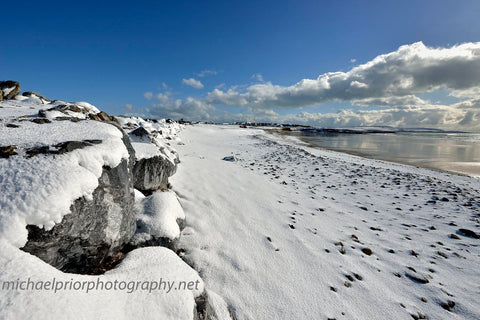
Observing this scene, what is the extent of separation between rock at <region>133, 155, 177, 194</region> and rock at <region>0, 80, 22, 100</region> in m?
15.6

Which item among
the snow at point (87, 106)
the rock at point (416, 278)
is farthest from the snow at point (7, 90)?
the rock at point (416, 278)

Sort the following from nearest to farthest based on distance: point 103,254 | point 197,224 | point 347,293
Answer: point 103,254 → point 347,293 → point 197,224

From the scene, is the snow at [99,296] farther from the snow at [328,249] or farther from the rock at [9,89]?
the rock at [9,89]

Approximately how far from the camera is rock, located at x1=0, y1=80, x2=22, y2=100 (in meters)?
14.0

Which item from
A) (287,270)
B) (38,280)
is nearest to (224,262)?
(287,270)

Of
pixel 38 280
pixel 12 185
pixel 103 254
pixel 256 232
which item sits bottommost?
pixel 256 232

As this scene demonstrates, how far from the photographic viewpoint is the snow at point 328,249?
361 centimetres

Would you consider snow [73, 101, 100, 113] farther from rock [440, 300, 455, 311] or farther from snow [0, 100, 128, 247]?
rock [440, 300, 455, 311]

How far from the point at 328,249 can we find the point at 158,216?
424cm

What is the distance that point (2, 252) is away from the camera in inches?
83.0

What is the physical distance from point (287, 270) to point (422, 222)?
5837 millimetres

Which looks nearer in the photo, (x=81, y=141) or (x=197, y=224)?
(x=81, y=141)

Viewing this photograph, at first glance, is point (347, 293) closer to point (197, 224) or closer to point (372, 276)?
point (372, 276)

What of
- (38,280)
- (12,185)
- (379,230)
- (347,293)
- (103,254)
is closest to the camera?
(38,280)
